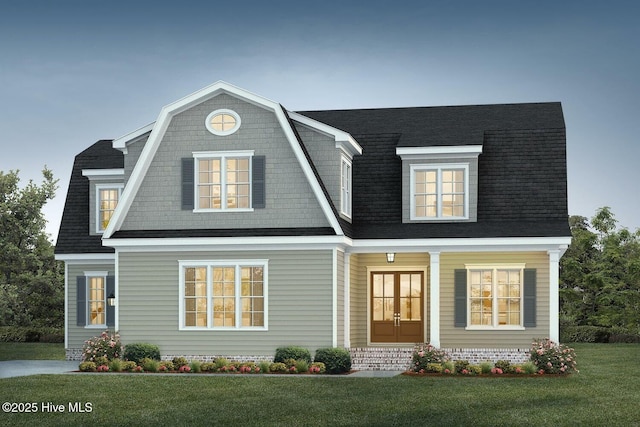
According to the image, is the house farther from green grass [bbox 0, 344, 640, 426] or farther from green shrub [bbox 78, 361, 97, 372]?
green grass [bbox 0, 344, 640, 426]

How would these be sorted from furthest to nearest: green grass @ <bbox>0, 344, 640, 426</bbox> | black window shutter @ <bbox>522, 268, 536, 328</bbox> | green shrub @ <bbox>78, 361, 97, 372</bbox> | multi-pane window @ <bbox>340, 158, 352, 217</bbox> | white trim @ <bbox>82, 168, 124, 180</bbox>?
white trim @ <bbox>82, 168, 124, 180</bbox> → multi-pane window @ <bbox>340, 158, 352, 217</bbox> → black window shutter @ <bbox>522, 268, 536, 328</bbox> → green shrub @ <bbox>78, 361, 97, 372</bbox> → green grass @ <bbox>0, 344, 640, 426</bbox>

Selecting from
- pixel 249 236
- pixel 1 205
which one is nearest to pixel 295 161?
pixel 249 236

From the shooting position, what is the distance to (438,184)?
25.5 meters

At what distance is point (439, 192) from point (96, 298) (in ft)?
34.4

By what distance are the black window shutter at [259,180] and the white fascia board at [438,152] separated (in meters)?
3.78

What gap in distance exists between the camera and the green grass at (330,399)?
15.1 metres

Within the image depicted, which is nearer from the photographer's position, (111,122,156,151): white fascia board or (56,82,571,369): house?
(56,82,571,369): house

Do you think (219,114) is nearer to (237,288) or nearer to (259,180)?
(259,180)

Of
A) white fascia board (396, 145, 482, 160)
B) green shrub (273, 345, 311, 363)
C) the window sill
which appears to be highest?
white fascia board (396, 145, 482, 160)

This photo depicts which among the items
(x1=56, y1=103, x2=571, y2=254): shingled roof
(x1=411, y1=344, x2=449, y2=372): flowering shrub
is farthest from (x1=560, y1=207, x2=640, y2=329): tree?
(x1=411, y1=344, x2=449, y2=372): flowering shrub

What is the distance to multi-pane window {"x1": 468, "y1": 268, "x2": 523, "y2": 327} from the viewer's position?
25.0 meters

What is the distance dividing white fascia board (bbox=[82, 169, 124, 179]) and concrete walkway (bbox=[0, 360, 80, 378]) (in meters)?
5.42

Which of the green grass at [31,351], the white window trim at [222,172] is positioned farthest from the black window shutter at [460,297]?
the green grass at [31,351]

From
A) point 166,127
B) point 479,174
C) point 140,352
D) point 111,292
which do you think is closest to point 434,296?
point 479,174
